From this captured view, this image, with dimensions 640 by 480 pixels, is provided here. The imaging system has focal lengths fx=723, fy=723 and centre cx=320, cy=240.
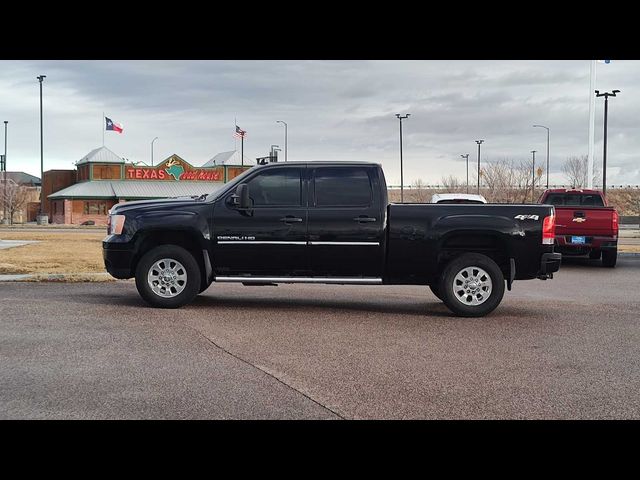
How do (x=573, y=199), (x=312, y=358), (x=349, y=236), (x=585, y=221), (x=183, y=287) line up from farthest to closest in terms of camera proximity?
(x=573, y=199) → (x=585, y=221) → (x=183, y=287) → (x=349, y=236) → (x=312, y=358)

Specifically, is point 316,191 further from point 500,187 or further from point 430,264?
point 500,187

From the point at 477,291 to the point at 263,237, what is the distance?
3152 millimetres

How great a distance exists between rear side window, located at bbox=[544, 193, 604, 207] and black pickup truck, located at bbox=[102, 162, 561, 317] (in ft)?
31.4

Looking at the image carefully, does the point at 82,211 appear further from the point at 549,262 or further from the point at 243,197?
the point at 549,262

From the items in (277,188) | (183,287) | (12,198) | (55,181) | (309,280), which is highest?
(55,181)

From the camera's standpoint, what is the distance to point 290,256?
410 inches

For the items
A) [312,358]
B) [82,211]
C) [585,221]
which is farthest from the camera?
[82,211]

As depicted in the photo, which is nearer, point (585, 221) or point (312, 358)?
point (312, 358)

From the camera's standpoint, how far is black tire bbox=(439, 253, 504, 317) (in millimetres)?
10164

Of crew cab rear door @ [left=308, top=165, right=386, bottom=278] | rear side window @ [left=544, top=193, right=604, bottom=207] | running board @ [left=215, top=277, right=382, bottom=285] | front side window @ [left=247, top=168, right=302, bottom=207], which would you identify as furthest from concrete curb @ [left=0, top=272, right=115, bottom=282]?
rear side window @ [left=544, top=193, right=604, bottom=207]

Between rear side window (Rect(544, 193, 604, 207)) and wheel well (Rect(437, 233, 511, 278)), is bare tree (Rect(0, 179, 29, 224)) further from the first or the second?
wheel well (Rect(437, 233, 511, 278))

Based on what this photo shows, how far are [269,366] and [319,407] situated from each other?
1484mm

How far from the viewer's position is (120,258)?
1065 centimetres

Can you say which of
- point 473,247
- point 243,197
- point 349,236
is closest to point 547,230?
point 473,247
